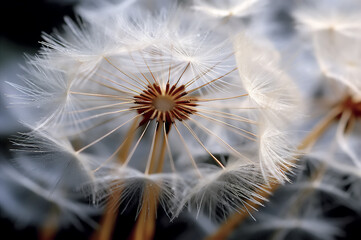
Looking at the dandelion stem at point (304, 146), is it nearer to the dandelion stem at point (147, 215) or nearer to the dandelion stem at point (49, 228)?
the dandelion stem at point (147, 215)

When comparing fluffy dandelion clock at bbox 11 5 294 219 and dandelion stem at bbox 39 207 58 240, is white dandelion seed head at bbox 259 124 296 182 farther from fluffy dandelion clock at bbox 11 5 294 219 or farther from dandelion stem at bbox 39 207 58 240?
dandelion stem at bbox 39 207 58 240

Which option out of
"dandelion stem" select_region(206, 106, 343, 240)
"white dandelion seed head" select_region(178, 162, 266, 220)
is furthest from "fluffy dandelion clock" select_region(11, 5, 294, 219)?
"dandelion stem" select_region(206, 106, 343, 240)

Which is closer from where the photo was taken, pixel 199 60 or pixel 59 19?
pixel 199 60

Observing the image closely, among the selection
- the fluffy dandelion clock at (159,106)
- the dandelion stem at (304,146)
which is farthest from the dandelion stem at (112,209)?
the dandelion stem at (304,146)

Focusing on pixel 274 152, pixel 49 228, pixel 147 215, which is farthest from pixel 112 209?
pixel 274 152

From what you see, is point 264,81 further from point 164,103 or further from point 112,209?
point 112,209

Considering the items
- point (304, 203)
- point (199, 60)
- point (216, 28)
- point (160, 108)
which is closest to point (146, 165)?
point (160, 108)

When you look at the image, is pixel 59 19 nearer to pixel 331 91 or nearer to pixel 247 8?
pixel 247 8
